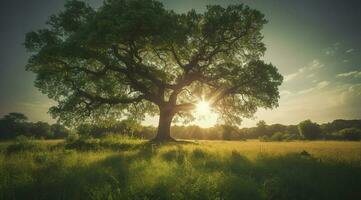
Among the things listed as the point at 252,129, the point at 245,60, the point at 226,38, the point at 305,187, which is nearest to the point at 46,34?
the point at 226,38

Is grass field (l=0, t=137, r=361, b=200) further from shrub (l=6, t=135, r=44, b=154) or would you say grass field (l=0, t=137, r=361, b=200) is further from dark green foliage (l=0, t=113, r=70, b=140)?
dark green foliage (l=0, t=113, r=70, b=140)

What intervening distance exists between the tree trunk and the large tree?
0.11 meters

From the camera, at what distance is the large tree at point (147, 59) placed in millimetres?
20688

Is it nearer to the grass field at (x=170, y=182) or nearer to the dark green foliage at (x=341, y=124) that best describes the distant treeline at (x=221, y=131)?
the dark green foliage at (x=341, y=124)

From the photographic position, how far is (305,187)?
307 inches

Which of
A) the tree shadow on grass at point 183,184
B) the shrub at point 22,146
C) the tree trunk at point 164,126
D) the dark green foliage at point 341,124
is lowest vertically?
the tree shadow on grass at point 183,184

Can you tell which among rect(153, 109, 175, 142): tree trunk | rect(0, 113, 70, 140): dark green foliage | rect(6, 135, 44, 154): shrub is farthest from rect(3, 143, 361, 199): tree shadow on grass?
rect(0, 113, 70, 140): dark green foliage

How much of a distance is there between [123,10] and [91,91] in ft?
30.4

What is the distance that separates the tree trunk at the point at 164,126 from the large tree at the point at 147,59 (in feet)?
0.36

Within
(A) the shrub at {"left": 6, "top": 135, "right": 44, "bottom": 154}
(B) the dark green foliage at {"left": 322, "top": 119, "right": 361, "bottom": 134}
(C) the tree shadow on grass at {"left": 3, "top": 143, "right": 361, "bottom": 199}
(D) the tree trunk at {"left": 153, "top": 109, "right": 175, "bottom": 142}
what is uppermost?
(B) the dark green foliage at {"left": 322, "top": 119, "right": 361, "bottom": 134}

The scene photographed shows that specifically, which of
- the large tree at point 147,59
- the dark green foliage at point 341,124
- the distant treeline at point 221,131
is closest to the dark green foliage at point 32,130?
the distant treeline at point 221,131

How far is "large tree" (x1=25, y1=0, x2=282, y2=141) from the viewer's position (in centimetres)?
2069

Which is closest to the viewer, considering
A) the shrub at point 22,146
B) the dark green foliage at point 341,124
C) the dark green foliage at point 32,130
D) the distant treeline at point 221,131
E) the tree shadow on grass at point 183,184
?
the tree shadow on grass at point 183,184

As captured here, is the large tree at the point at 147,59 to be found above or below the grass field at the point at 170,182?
above
